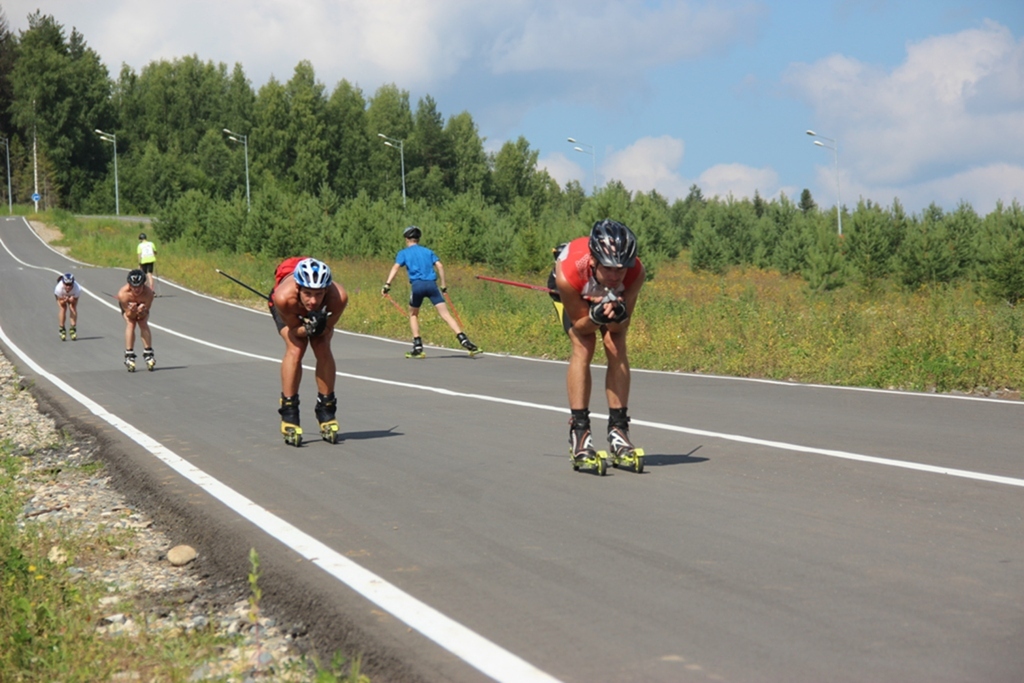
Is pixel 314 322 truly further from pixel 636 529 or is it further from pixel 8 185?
pixel 8 185

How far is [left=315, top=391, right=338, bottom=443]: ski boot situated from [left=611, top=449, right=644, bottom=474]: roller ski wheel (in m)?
2.76

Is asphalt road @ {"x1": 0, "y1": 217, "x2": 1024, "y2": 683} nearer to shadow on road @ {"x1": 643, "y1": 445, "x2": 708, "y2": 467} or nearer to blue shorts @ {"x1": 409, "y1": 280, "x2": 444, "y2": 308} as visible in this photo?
shadow on road @ {"x1": 643, "y1": 445, "x2": 708, "y2": 467}

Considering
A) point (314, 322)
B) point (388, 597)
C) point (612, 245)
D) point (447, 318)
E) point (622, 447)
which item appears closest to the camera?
point (388, 597)

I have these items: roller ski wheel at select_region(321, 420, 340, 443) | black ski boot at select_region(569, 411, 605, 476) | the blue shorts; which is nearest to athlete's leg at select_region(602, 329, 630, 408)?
black ski boot at select_region(569, 411, 605, 476)

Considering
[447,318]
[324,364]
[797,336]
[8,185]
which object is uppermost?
[8,185]

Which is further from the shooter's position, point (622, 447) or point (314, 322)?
point (314, 322)

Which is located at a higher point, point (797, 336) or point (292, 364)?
point (797, 336)

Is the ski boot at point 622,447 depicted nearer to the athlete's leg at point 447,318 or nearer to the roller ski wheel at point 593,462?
the roller ski wheel at point 593,462

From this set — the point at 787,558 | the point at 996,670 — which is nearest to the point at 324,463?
the point at 787,558

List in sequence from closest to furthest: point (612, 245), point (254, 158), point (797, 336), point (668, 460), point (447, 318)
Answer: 1. point (612, 245)
2. point (668, 460)
3. point (797, 336)
4. point (447, 318)
5. point (254, 158)

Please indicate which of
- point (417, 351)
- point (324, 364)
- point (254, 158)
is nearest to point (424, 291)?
point (417, 351)

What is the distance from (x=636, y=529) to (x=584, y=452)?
166cm

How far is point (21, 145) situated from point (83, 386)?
112 metres

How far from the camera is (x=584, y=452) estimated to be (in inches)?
278
